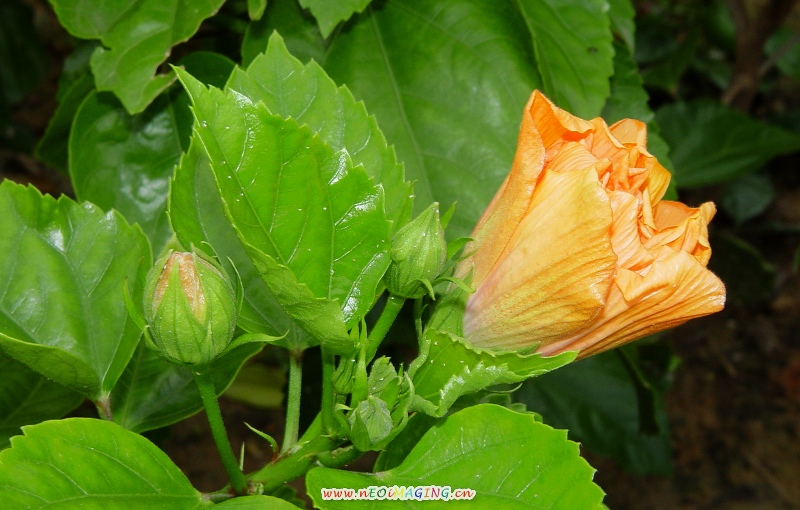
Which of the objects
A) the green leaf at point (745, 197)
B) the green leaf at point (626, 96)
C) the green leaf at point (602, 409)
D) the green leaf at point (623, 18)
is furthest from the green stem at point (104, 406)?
the green leaf at point (745, 197)

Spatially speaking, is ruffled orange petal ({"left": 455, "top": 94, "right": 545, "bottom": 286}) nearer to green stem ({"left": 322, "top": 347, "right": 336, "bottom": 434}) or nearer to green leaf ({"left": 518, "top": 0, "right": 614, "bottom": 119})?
green stem ({"left": 322, "top": 347, "right": 336, "bottom": 434})

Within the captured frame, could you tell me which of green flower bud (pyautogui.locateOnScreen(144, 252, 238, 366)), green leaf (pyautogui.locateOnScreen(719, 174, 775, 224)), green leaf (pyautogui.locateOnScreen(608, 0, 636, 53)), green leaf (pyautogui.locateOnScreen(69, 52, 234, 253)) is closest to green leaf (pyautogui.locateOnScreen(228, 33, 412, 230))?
green flower bud (pyautogui.locateOnScreen(144, 252, 238, 366))

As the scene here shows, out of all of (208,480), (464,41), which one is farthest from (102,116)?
(208,480)

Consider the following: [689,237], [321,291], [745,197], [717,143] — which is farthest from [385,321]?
[745,197]

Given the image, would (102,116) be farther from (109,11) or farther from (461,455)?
(461,455)

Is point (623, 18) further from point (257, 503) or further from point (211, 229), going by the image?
point (257, 503)

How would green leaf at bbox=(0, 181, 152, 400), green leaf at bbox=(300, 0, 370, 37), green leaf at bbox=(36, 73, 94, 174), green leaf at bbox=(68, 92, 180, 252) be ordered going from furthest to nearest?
green leaf at bbox=(36, 73, 94, 174) → green leaf at bbox=(68, 92, 180, 252) → green leaf at bbox=(300, 0, 370, 37) → green leaf at bbox=(0, 181, 152, 400)

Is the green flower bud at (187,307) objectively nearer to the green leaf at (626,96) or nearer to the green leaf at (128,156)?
the green leaf at (128,156)
